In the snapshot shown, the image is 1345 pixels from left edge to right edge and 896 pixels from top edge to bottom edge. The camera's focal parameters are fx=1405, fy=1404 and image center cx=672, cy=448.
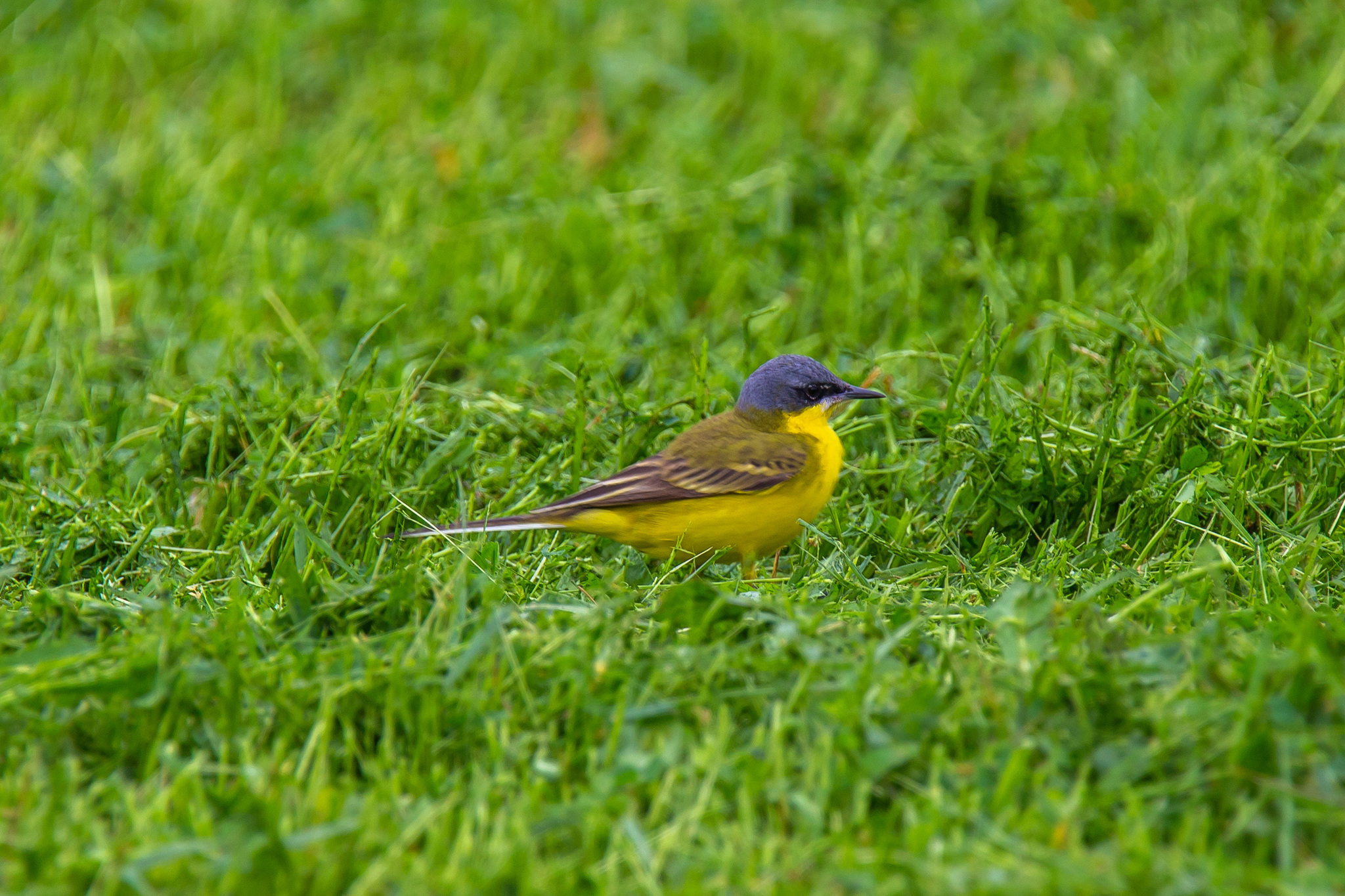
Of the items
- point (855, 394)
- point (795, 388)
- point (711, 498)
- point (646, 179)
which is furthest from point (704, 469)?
point (646, 179)

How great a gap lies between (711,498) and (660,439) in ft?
2.37

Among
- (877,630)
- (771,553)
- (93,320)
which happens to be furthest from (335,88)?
(877,630)

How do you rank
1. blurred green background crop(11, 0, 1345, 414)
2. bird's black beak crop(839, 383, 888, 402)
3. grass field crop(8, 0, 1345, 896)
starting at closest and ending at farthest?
1. grass field crop(8, 0, 1345, 896)
2. bird's black beak crop(839, 383, 888, 402)
3. blurred green background crop(11, 0, 1345, 414)

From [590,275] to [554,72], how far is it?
2.47 meters

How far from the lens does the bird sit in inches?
187

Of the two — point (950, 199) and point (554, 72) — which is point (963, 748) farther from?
point (554, 72)

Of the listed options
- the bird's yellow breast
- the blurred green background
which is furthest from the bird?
the blurred green background

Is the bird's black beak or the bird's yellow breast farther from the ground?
the bird's black beak

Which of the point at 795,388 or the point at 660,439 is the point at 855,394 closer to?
the point at 795,388

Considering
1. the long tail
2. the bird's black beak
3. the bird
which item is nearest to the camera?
the long tail

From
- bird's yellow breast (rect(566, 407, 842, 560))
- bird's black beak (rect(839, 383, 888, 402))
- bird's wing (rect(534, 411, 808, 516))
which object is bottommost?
bird's yellow breast (rect(566, 407, 842, 560))

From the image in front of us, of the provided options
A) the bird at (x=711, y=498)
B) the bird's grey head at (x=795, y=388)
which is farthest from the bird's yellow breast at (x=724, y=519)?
the bird's grey head at (x=795, y=388)

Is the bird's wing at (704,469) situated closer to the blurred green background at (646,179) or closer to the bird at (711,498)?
the bird at (711,498)

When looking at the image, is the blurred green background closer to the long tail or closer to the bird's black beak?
the bird's black beak
